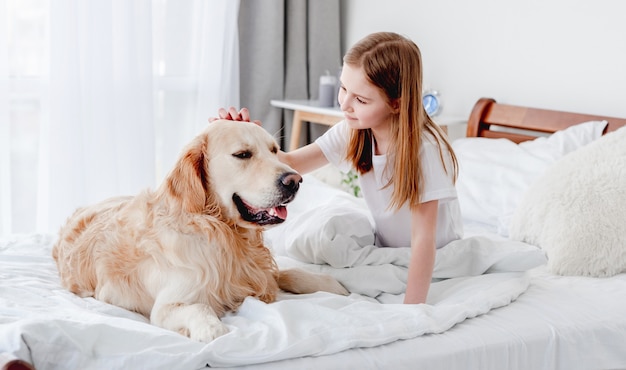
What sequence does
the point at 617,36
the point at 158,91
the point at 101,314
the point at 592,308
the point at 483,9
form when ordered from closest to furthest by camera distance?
the point at 101,314 < the point at 592,308 < the point at 617,36 < the point at 483,9 < the point at 158,91

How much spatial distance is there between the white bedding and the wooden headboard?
828mm

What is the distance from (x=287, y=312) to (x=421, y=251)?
40 centimetres

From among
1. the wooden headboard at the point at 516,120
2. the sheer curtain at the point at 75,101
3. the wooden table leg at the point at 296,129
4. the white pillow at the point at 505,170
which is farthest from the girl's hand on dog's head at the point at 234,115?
the wooden table leg at the point at 296,129

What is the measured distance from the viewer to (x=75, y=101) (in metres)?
3.52

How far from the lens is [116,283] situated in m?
1.74

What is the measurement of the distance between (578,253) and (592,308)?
1.02 feet

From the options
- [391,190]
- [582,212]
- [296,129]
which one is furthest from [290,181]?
[296,129]

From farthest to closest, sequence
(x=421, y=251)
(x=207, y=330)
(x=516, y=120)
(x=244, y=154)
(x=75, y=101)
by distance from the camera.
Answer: (x=75, y=101) → (x=516, y=120) → (x=421, y=251) → (x=244, y=154) → (x=207, y=330)

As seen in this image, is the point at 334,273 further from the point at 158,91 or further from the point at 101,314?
the point at 158,91

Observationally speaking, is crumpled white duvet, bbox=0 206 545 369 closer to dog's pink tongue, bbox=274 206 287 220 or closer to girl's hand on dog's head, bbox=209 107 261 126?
dog's pink tongue, bbox=274 206 287 220

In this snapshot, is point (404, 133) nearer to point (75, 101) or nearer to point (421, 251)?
point (421, 251)

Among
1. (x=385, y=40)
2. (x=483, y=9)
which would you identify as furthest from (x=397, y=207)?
(x=483, y=9)

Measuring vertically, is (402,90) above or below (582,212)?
above

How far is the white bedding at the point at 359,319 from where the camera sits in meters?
1.39
